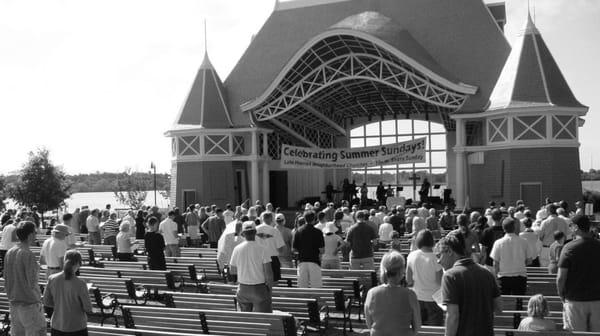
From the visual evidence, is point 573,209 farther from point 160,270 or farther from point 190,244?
point 160,270

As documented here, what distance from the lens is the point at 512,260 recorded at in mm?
9133

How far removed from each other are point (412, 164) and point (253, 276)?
34.3 meters

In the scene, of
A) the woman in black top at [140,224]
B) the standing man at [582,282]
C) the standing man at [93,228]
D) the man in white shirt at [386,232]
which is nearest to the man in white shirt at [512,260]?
the standing man at [582,282]

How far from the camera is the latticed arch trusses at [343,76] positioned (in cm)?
2722

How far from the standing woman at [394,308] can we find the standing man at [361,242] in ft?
19.2

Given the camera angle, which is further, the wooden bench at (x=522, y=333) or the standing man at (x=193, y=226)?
the standing man at (x=193, y=226)

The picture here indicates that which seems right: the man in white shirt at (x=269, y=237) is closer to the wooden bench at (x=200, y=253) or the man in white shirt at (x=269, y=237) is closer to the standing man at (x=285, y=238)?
the standing man at (x=285, y=238)

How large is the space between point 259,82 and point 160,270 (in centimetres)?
2173

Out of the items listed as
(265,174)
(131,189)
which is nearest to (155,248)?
(265,174)

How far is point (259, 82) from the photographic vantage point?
1270 inches

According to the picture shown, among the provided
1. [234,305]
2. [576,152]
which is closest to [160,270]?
[234,305]

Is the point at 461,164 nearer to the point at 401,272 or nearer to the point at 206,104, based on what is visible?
the point at 206,104

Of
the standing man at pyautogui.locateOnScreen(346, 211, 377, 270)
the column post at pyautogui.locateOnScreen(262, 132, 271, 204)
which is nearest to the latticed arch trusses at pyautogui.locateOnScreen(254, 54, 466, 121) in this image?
the column post at pyautogui.locateOnScreen(262, 132, 271, 204)

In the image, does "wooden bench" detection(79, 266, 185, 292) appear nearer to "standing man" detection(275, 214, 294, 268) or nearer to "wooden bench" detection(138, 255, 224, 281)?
"wooden bench" detection(138, 255, 224, 281)
